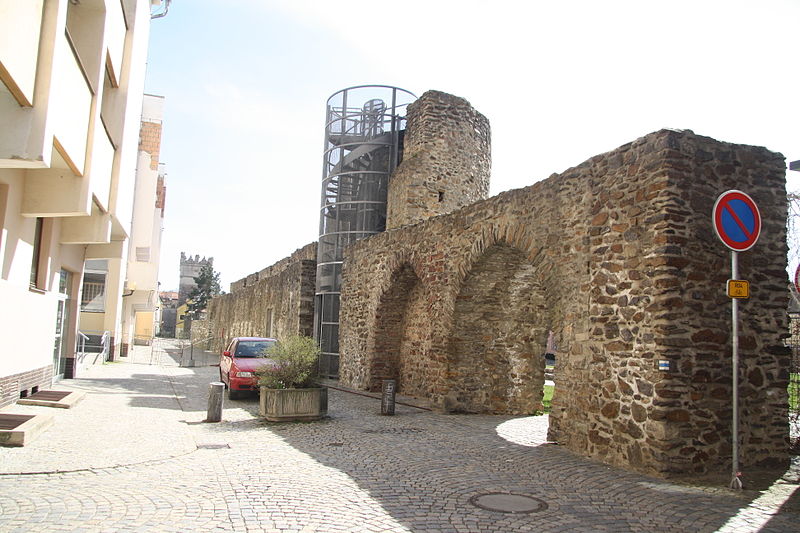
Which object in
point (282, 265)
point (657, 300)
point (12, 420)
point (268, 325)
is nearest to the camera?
point (657, 300)

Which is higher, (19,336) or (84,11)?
(84,11)

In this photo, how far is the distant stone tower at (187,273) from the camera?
83312 millimetres

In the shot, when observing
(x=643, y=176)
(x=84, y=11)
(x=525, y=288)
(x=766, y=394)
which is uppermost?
(x=84, y=11)

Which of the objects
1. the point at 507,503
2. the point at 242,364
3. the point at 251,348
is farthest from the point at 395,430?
the point at 251,348

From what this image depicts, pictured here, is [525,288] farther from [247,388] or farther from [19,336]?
[19,336]

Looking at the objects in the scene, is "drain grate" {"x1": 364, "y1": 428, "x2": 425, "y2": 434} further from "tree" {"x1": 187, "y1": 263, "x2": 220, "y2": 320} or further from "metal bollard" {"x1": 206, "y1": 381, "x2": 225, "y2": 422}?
"tree" {"x1": 187, "y1": 263, "x2": 220, "y2": 320}

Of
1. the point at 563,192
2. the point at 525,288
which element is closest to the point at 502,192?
the point at 563,192

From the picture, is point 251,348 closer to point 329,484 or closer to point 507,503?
point 329,484

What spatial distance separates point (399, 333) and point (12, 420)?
9.06 meters

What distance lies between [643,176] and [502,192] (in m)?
3.14

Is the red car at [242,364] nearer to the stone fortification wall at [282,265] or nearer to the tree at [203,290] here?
the stone fortification wall at [282,265]

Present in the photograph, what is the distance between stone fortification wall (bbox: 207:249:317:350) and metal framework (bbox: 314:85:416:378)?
6.21ft

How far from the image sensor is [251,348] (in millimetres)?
14445

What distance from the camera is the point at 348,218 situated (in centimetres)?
1892
